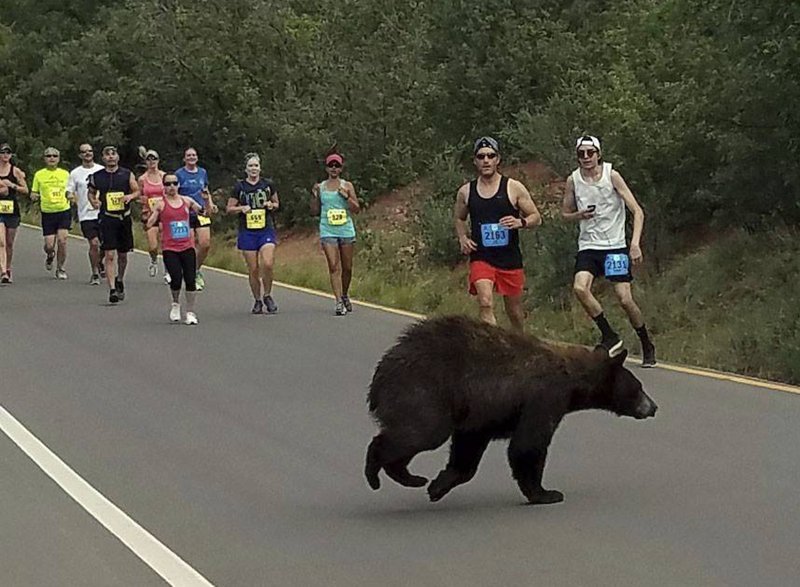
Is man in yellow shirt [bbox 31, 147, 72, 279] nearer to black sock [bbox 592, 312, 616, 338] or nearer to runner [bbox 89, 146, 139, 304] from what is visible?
runner [bbox 89, 146, 139, 304]

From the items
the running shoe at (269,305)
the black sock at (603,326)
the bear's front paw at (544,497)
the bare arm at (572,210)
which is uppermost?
the bare arm at (572,210)

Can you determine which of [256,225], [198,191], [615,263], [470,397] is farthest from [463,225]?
[198,191]

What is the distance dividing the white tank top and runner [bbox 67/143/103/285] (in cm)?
973

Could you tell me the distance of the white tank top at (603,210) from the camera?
12734mm

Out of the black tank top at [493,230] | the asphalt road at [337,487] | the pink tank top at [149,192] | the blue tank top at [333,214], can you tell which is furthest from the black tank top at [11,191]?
the black tank top at [493,230]

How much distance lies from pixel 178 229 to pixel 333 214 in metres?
1.79

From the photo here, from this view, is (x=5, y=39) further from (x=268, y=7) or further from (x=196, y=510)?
(x=196, y=510)

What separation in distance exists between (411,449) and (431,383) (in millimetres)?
356

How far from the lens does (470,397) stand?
786cm

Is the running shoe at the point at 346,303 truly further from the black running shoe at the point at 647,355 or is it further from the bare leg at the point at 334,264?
the black running shoe at the point at 647,355

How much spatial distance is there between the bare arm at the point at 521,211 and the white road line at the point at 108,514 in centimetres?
407

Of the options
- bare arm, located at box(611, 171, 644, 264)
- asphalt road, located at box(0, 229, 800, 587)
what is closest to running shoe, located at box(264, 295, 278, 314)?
asphalt road, located at box(0, 229, 800, 587)

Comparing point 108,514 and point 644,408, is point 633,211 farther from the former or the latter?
point 108,514

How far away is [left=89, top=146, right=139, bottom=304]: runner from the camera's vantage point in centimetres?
1947
